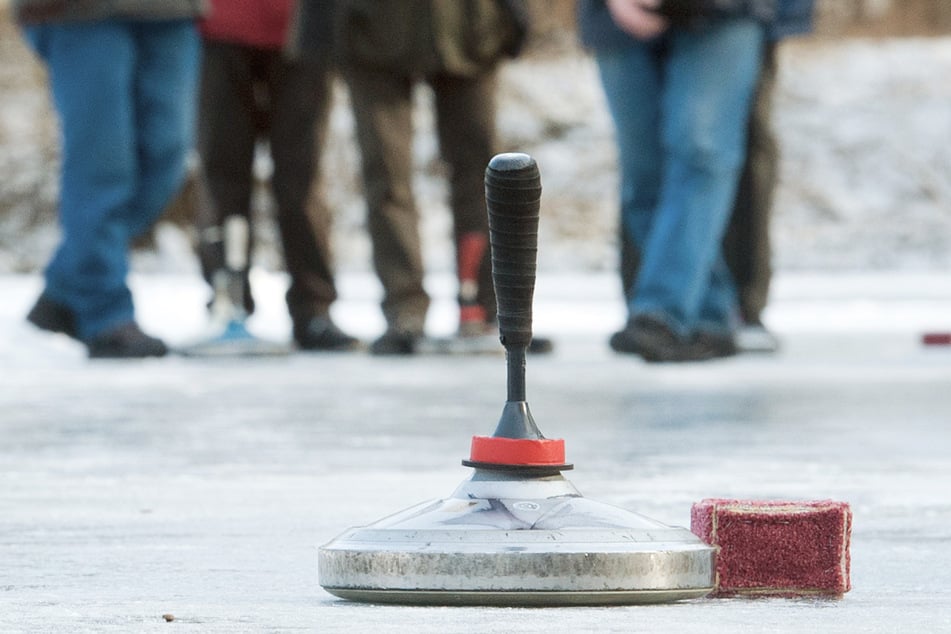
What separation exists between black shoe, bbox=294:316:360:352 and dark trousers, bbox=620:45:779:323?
82cm

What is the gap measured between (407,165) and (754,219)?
39.2 inches

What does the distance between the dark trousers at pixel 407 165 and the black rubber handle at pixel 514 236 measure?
4.24m

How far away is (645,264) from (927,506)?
2997 millimetres

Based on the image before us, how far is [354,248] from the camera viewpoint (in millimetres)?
11867

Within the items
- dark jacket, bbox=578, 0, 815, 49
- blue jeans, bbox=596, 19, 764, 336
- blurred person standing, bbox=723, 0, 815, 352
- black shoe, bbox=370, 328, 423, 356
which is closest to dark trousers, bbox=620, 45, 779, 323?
blurred person standing, bbox=723, 0, 815, 352

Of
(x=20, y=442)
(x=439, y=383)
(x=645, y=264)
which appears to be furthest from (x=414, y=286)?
(x=20, y=442)

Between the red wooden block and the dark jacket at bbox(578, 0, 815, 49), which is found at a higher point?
the dark jacket at bbox(578, 0, 815, 49)

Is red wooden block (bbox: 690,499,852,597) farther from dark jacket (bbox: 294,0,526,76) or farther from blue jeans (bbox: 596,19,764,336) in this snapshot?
dark jacket (bbox: 294,0,526,76)

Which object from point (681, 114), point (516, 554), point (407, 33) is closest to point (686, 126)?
point (681, 114)

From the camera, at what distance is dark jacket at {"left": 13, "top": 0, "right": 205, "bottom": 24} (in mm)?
5242

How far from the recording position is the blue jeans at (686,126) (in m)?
5.24

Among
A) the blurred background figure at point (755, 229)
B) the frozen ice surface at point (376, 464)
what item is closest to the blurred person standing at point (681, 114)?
the frozen ice surface at point (376, 464)

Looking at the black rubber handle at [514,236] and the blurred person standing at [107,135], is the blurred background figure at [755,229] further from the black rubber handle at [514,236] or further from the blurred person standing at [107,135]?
the black rubber handle at [514,236]

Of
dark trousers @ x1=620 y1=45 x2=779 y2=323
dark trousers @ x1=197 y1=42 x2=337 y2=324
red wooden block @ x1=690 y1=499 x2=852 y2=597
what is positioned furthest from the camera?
dark trousers @ x1=197 y1=42 x2=337 y2=324
